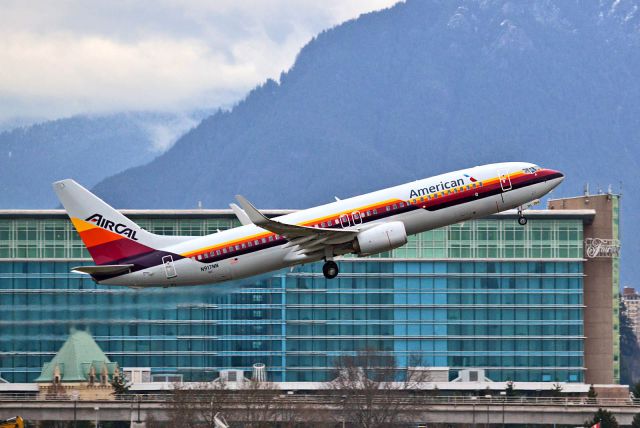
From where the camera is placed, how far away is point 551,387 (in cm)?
19412

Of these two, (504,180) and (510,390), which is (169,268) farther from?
(510,390)

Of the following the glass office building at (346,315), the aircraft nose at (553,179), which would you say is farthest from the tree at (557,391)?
the aircraft nose at (553,179)

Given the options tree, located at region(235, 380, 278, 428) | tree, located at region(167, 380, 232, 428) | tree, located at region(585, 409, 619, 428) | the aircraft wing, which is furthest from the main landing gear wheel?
tree, located at region(585, 409, 619, 428)

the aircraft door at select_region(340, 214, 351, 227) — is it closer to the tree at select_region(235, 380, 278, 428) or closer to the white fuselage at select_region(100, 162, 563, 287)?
the white fuselage at select_region(100, 162, 563, 287)

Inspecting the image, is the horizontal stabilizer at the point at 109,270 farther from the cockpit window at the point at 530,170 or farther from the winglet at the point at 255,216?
the cockpit window at the point at 530,170

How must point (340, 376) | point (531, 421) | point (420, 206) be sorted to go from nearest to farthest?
point (420, 206) → point (531, 421) → point (340, 376)

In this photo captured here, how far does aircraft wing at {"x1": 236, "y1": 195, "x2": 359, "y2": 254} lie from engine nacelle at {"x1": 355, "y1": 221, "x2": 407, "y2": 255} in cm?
83

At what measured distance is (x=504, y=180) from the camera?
8788 centimetres

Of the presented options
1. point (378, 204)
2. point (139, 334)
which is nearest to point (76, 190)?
point (378, 204)

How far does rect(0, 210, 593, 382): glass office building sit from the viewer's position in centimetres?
18812

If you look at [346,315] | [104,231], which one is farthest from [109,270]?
[346,315]

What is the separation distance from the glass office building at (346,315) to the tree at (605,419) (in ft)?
152

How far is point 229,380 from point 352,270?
23526mm

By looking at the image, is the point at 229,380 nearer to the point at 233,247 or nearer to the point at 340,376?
the point at 340,376
